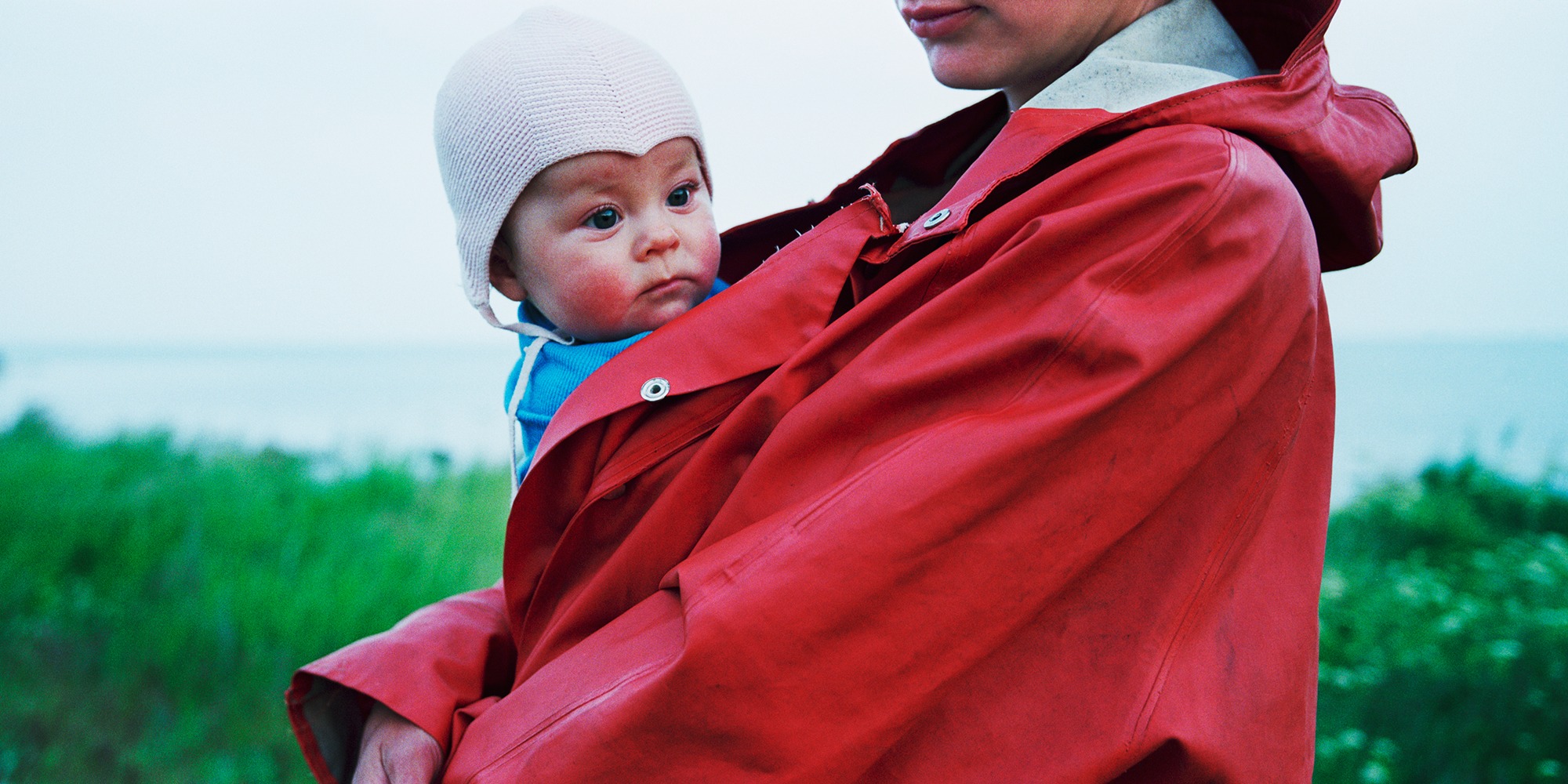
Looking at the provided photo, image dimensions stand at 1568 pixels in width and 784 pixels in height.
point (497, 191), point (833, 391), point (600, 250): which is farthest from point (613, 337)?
point (833, 391)

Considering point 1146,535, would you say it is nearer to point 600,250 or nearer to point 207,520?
point 600,250

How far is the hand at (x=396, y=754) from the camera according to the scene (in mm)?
1243

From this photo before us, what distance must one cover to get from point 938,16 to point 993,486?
78 centimetres

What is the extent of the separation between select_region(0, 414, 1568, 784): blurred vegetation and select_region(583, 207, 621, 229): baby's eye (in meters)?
2.40

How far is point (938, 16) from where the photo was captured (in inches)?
57.3

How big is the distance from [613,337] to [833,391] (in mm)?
590

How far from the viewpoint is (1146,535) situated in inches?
41.1

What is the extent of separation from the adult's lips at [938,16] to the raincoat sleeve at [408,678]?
1.04 meters

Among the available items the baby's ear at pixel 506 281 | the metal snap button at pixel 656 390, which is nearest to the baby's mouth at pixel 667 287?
the baby's ear at pixel 506 281

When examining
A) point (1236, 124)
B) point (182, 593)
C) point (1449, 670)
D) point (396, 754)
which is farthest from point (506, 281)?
point (1449, 670)

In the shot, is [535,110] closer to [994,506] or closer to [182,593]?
[994,506]

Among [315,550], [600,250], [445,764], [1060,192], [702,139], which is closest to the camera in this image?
[1060,192]

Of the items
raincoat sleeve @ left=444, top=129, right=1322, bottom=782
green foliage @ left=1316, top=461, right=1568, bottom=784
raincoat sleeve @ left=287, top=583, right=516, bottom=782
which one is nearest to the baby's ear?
raincoat sleeve @ left=287, top=583, right=516, bottom=782

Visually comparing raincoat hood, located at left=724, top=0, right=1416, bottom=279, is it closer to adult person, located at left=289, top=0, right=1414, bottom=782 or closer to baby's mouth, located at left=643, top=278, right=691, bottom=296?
adult person, located at left=289, top=0, right=1414, bottom=782
